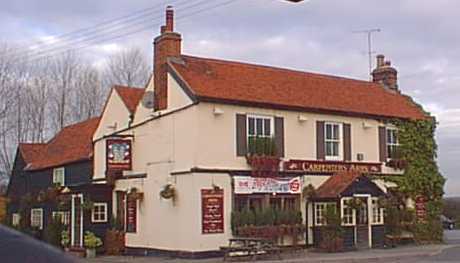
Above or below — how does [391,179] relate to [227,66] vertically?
below

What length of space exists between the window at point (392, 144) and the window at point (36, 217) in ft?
58.2

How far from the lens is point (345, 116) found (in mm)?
33656

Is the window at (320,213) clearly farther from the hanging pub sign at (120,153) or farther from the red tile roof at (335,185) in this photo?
the hanging pub sign at (120,153)

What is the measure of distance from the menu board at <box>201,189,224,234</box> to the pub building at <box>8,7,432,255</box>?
0.04 meters

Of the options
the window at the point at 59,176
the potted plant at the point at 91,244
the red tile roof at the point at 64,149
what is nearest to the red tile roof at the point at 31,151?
the red tile roof at the point at 64,149

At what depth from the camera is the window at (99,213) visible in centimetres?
3453

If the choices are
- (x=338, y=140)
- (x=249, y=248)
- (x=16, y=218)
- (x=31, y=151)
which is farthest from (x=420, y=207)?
(x=31, y=151)

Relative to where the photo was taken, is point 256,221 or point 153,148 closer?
point 256,221

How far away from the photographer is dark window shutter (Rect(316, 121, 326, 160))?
32375 millimetres

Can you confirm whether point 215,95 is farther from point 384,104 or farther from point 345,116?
point 384,104

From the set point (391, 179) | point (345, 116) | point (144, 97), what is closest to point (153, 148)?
point (144, 97)

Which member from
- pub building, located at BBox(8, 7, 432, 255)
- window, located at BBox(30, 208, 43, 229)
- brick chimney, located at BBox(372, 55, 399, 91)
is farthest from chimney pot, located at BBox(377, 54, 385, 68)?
window, located at BBox(30, 208, 43, 229)

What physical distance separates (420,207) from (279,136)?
29.2 feet

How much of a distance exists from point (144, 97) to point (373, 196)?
1043 cm
